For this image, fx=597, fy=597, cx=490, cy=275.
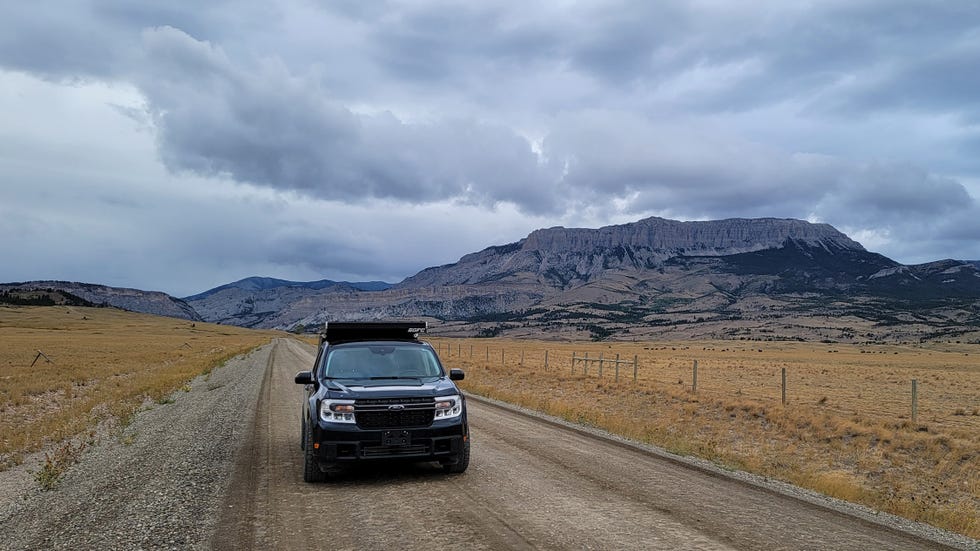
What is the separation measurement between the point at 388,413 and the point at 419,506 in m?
1.38

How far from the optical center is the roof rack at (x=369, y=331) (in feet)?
35.9

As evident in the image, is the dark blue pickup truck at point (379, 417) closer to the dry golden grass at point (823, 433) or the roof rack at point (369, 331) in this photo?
the roof rack at point (369, 331)

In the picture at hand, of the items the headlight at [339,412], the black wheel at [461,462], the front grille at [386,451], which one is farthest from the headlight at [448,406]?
the headlight at [339,412]

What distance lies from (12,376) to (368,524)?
33969 millimetres

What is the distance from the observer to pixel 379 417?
8406mm

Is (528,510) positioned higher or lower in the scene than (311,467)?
lower

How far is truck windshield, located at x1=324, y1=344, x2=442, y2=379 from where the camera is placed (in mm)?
9734

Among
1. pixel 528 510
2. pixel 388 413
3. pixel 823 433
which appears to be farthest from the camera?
pixel 823 433

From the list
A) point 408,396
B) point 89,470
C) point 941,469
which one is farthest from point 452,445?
point 941,469

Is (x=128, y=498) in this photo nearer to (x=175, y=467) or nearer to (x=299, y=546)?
(x=175, y=467)

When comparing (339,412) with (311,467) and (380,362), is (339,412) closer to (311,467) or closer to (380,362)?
(311,467)

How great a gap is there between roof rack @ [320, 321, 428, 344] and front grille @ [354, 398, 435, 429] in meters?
2.50

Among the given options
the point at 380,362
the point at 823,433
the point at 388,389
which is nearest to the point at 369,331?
the point at 380,362

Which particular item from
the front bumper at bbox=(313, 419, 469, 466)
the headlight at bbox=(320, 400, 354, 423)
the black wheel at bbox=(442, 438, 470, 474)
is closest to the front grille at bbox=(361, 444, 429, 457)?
the front bumper at bbox=(313, 419, 469, 466)
